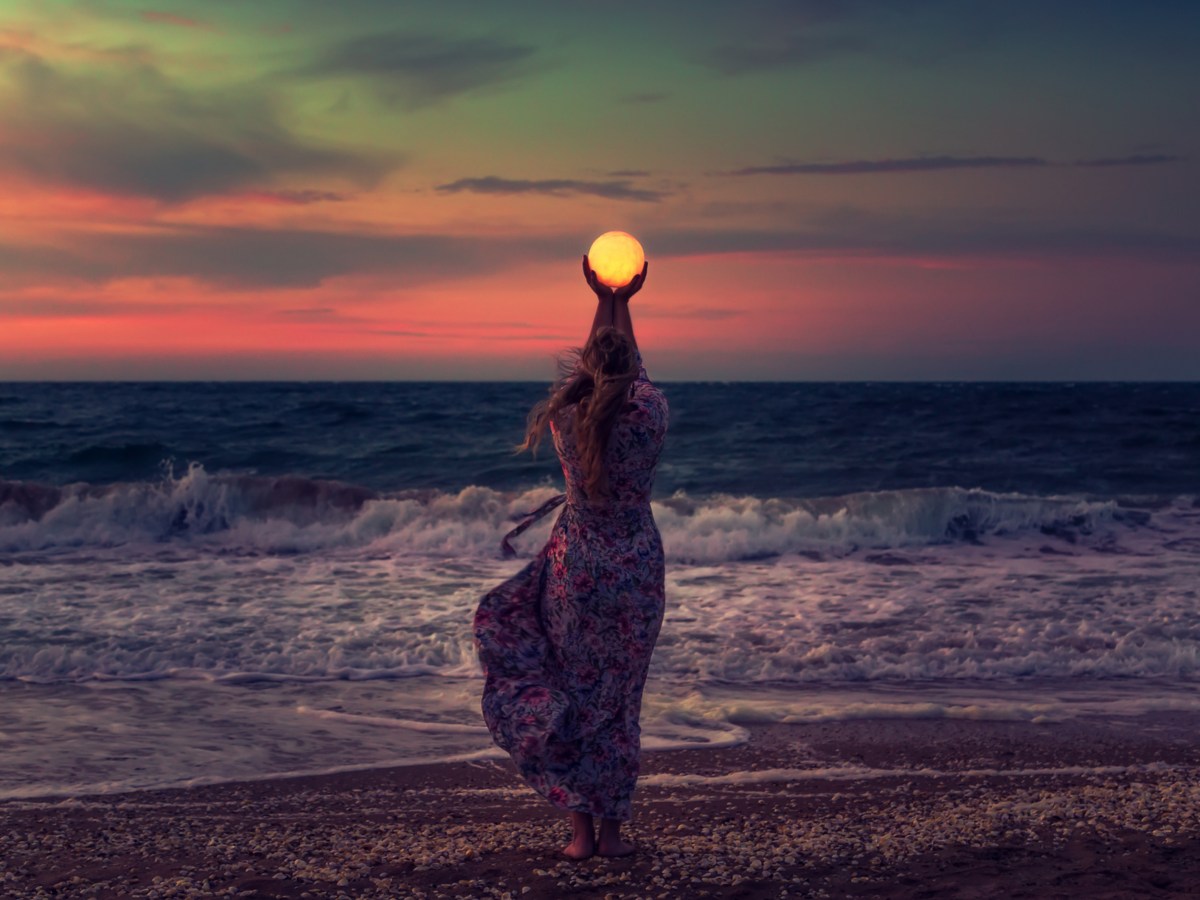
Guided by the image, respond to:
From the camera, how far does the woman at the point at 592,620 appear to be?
385 cm

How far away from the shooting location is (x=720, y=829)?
441 cm

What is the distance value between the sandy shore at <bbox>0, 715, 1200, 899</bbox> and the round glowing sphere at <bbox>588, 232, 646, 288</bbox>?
2.07 metres

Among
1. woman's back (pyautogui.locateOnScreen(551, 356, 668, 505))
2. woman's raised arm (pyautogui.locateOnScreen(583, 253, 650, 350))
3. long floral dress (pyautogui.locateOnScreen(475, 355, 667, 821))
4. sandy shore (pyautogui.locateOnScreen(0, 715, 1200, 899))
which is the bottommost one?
sandy shore (pyautogui.locateOnScreen(0, 715, 1200, 899))

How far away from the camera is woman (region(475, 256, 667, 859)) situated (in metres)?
3.85

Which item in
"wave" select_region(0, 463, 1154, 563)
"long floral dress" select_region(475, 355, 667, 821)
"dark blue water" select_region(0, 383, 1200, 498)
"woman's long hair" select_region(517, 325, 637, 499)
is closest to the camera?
"woman's long hair" select_region(517, 325, 637, 499)

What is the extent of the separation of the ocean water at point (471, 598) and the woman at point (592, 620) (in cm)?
182

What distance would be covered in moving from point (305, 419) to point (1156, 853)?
27935mm

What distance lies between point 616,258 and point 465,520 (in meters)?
11.7

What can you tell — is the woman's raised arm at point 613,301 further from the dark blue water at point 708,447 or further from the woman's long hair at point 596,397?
the dark blue water at point 708,447

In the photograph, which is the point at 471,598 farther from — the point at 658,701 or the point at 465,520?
the point at 465,520

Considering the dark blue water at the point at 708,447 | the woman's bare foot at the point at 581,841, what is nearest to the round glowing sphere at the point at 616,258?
the woman's bare foot at the point at 581,841

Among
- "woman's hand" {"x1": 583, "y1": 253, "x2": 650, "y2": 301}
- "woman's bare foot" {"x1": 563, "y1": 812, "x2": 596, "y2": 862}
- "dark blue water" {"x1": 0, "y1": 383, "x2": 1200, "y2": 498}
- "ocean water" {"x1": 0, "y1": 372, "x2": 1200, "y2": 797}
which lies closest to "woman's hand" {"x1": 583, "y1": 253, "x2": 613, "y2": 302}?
"woman's hand" {"x1": 583, "y1": 253, "x2": 650, "y2": 301}

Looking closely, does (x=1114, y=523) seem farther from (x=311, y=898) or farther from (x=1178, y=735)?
(x=311, y=898)

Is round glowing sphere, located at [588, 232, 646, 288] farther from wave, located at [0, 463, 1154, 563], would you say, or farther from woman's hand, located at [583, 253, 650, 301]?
wave, located at [0, 463, 1154, 563]
